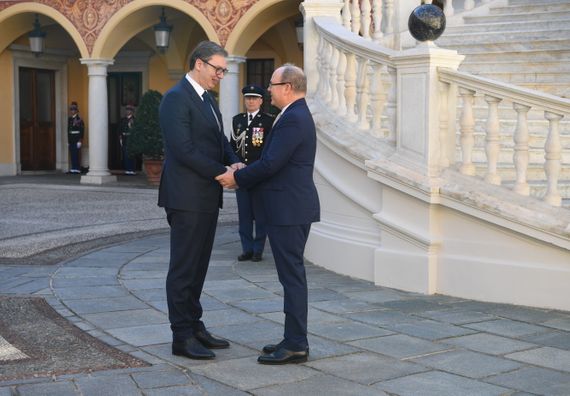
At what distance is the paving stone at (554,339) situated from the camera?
490 centimetres

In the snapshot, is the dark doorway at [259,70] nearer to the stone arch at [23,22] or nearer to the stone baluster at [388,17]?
the stone arch at [23,22]

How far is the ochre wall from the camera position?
819 inches

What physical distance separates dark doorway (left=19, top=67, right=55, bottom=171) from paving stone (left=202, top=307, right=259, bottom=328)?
17.2 metres

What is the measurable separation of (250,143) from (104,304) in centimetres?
254

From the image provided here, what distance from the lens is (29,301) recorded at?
6.09 meters

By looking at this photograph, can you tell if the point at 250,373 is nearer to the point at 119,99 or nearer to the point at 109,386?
the point at 109,386

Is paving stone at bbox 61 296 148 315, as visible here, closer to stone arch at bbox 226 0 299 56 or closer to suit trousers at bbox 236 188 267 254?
suit trousers at bbox 236 188 267 254

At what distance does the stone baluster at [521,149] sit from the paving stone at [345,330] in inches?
62.7

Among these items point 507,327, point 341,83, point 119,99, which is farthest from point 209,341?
point 119,99

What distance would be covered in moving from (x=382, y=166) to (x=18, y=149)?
16.5 meters

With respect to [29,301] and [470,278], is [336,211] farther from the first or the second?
[29,301]

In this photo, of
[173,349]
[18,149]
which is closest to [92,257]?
[173,349]

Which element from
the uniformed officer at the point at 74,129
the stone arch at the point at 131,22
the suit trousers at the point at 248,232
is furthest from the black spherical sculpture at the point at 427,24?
the uniformed officer at the point at 74,129

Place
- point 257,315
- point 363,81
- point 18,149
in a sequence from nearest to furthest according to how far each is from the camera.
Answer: point 257,315, point 363,81, point 18,149
